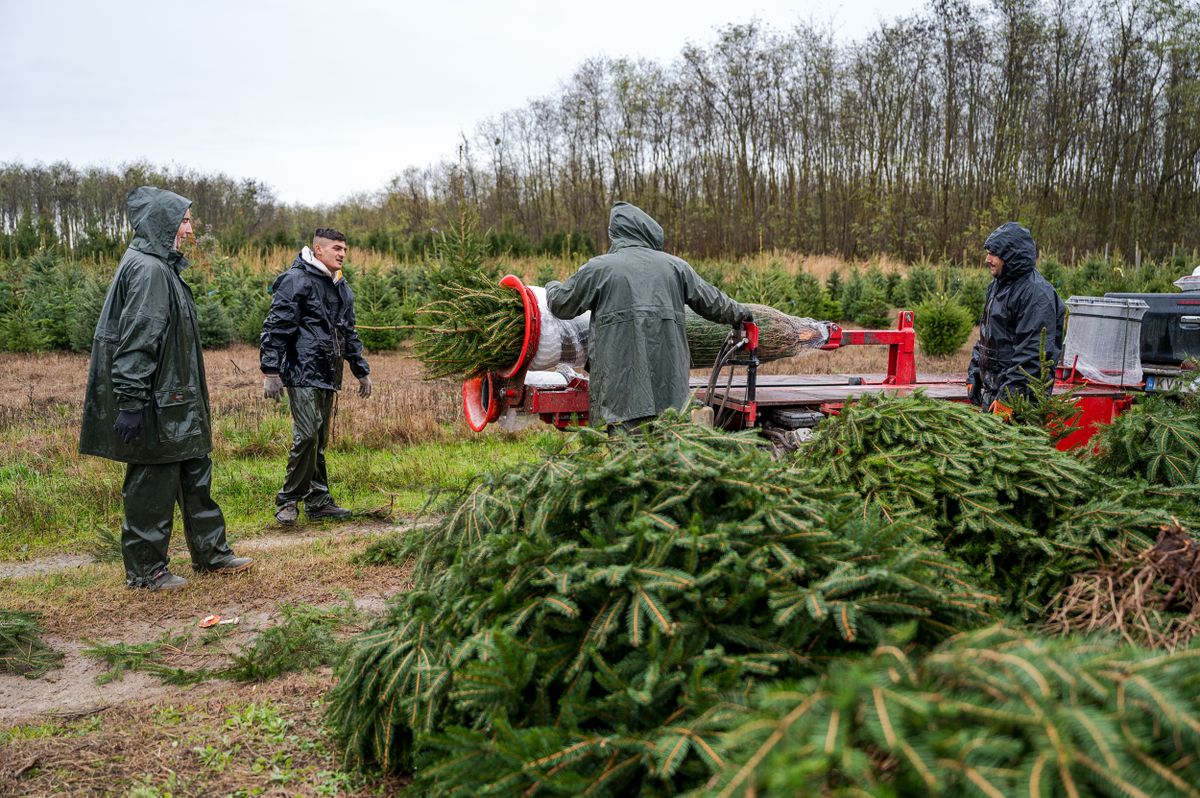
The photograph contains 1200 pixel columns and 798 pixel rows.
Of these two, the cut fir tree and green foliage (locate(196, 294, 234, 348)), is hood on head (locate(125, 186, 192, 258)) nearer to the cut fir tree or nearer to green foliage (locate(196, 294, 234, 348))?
the cut fir tree

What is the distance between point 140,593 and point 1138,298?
750cm

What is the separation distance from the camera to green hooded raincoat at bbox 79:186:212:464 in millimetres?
4516

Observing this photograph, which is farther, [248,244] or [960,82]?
[960,82]

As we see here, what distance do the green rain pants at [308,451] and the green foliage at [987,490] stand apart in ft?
13.0

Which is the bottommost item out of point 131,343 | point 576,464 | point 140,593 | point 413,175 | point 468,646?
point 140,593

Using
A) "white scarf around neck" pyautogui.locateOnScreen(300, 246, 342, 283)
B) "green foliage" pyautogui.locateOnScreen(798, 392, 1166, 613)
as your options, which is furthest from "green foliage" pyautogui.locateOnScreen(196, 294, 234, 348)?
"green foliage" pyautogui.locateOnScreen(798, 392, 1166, 613)

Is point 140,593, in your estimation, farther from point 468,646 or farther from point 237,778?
point 468,646

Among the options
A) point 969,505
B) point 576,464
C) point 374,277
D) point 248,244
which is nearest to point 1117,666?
point 969,505

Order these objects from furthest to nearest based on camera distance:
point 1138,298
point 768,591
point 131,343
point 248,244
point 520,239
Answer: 1. point 520,239
2. point 248,244
3. point 1138,298
4. point 131,343
5. point 768,591

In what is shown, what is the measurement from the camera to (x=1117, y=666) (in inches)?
57.4

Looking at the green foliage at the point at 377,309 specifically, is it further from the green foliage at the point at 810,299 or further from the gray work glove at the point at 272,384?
the gray work glove at the point at 272,384

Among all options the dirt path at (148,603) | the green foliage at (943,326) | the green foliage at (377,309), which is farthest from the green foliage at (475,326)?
the green foliage at (943,326)

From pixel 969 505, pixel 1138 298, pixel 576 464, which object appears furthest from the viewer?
pixel 1138 298

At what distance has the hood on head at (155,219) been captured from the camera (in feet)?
15.4
